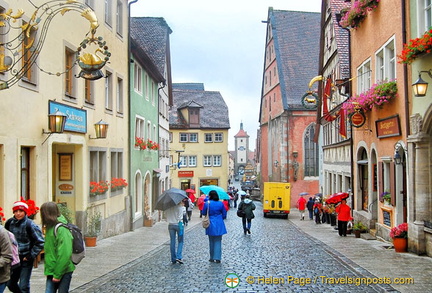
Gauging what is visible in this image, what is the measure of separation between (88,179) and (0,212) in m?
6.84

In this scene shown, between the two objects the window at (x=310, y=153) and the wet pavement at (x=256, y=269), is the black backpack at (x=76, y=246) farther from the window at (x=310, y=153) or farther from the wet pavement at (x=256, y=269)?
the window at (x=310, y=153)

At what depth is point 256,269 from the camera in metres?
10.9

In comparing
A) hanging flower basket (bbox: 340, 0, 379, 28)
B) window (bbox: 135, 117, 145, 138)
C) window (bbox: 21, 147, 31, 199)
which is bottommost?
window (bbox: 21, 147, 31, 199)

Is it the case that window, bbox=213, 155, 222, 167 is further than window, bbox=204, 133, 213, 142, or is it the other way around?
window, bbox=204, 133, 213, 142

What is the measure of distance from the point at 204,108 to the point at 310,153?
13.3m

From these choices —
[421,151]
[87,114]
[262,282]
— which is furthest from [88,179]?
[421,151]

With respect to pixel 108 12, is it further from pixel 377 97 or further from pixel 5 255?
pixel 5 255

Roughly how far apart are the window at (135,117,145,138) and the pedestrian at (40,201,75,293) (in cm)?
1786

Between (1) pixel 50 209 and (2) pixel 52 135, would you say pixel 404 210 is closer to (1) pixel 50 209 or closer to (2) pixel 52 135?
(2) pixel 52 135

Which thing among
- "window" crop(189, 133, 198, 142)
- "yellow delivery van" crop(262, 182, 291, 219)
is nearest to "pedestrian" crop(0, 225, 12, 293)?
"yellow delivery van" crop(262, 182, 291, 219)

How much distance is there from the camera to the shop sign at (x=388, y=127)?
47.7 ft

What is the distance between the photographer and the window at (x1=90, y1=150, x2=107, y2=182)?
56.6ft

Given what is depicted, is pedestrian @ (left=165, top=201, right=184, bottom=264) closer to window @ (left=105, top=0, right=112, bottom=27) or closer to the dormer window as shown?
window @ (left=105, top=0, right=112, bottom=27)

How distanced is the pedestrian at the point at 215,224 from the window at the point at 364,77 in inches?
364
